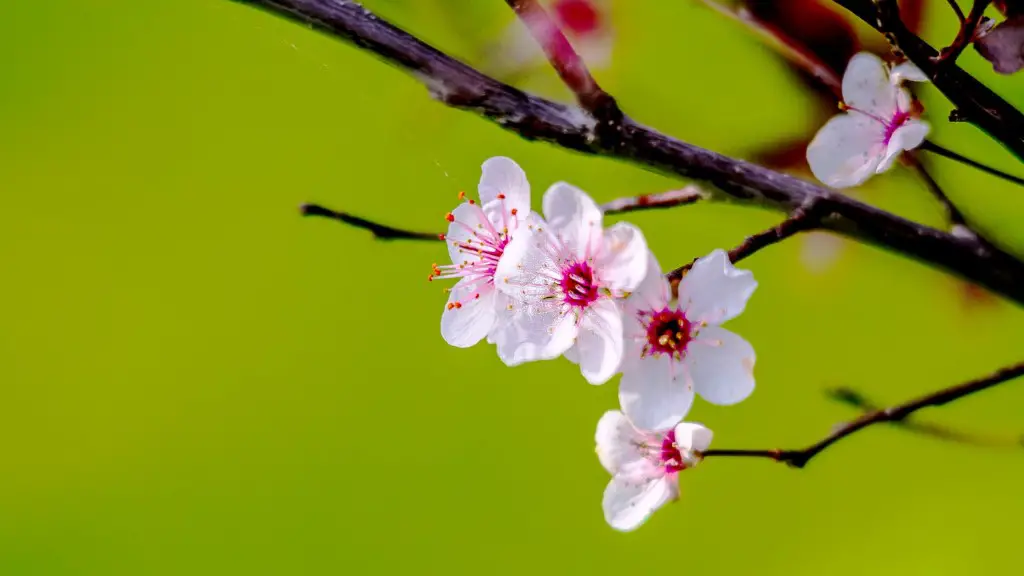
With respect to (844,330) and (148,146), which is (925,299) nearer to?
→ (844,330)

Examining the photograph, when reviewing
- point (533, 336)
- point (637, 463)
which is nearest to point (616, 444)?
point (637, 463)

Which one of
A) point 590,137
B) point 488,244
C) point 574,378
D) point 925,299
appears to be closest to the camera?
point 590,137

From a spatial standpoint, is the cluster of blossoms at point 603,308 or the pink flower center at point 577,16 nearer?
the cluster of blossoms at point 603,308

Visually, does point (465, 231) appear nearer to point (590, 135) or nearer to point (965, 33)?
point (590, 135)

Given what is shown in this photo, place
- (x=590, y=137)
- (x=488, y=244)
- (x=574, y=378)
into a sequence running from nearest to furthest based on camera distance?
(x=590, y=137) < (x=488, y=244) < (x=574, y=378)

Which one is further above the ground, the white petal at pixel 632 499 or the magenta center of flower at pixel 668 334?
the magenta center of flower at pixel 668 334

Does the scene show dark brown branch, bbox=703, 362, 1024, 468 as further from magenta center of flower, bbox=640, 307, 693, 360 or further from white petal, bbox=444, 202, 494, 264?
white petal, bbox=444, 202, 494, 264

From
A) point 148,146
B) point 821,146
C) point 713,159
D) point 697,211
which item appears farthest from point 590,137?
point 148,146

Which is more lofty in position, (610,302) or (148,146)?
(148,146)

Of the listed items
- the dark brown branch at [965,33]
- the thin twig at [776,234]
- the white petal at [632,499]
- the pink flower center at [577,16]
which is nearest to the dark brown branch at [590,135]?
the thin twig at [776,234]

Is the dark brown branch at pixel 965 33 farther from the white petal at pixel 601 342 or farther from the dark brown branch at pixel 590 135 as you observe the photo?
the white petal at pixel 601 342
